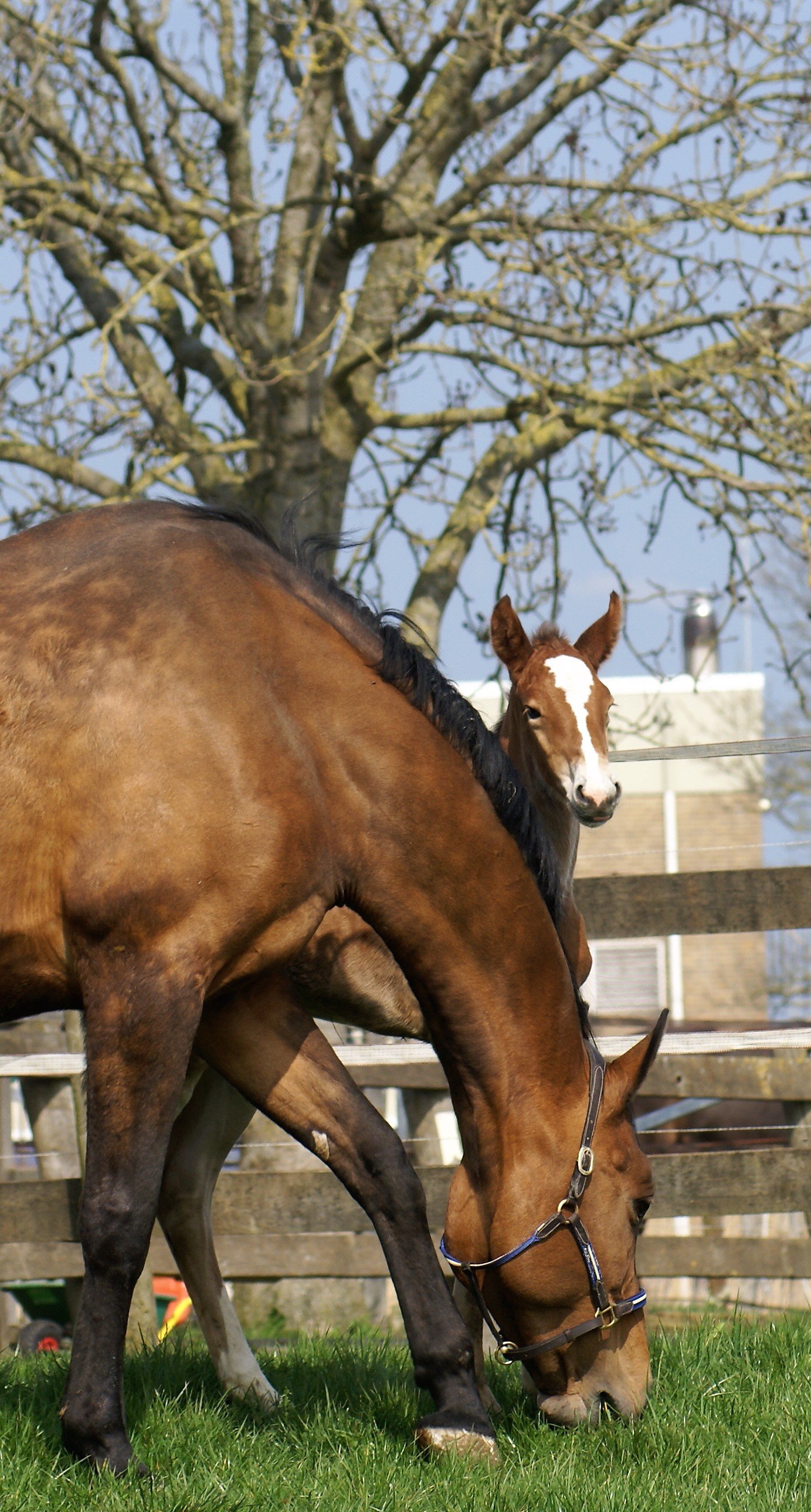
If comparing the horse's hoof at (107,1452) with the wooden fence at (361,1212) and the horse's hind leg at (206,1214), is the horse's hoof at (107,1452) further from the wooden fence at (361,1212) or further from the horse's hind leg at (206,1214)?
the wooden fence at (361,1212)

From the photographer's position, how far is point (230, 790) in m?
3.03

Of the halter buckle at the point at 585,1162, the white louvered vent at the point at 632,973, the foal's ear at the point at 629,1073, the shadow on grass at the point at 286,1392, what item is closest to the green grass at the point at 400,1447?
the shadow on grass at the point at 286,1392

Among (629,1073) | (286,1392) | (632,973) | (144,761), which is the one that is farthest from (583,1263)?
(632,973)

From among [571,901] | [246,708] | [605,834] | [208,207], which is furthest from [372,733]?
[605,834]

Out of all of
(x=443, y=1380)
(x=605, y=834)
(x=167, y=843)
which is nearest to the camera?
(x=167, y=843)

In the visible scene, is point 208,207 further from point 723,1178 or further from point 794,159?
point 723,1178

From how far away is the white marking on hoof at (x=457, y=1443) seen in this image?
3.10m

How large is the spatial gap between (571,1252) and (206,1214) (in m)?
1.24

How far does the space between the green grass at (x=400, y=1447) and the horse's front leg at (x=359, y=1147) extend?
0.16m

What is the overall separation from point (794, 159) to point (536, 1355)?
269 inches

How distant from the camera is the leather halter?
10.8ft

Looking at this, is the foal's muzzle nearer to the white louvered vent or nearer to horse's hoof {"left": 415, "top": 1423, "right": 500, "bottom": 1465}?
horse's hoof {"left": 415, "top": 1423, "right": 500, "bottom": 1465}

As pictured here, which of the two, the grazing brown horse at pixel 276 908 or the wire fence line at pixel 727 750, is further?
the wire fence line at pixel 727 750

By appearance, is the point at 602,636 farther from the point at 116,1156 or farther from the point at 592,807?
the point at 116,1156
